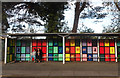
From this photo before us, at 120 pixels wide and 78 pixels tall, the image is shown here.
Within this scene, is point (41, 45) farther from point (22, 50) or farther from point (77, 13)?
point (77, 13)

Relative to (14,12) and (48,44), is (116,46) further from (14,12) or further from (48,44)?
(14,12)

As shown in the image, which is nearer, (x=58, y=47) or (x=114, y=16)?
(x=58, y=47)

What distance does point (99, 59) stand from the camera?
52.1 ft

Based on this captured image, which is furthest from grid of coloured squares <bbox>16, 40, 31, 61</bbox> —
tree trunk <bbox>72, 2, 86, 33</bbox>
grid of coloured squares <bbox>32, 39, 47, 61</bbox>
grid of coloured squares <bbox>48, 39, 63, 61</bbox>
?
tree trunk <bbox>72, 2, 86, 33</bbox>

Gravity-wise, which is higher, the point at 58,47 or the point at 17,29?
the point at 17,29

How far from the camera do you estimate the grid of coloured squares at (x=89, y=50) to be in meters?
15.9

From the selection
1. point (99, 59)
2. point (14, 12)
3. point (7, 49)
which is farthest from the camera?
point (14, 12)

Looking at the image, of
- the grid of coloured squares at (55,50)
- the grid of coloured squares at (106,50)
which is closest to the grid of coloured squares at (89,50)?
the grid of coloured squares at (106,50)

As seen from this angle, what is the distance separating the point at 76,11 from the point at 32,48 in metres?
8.43

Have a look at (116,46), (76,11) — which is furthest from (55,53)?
(76,11)

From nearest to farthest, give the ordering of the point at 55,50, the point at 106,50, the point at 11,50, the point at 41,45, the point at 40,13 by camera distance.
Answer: the point at 11,50, the point at 106,50, the point at 55,50, the point at 41,45, the point at 40,13

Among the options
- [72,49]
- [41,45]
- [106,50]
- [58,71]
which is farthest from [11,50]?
[106,50]

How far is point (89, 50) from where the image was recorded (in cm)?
1599

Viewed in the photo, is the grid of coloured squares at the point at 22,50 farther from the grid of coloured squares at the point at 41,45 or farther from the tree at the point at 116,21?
the tree at the point at 116,21
